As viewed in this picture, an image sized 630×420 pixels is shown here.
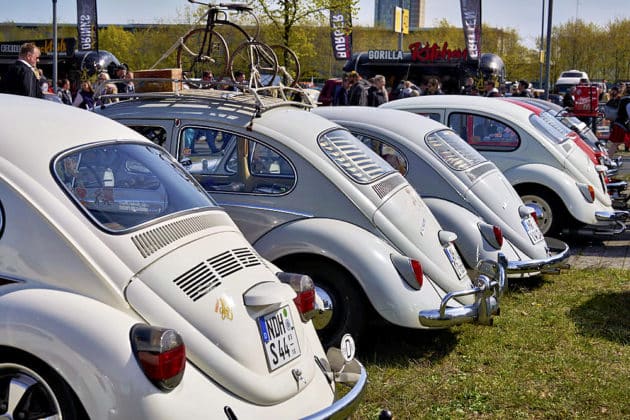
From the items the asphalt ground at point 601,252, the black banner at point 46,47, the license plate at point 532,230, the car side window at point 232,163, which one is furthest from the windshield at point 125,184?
the black banner at point 46,47

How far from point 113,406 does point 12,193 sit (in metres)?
1.09

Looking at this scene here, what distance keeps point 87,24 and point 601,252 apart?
70.0ft

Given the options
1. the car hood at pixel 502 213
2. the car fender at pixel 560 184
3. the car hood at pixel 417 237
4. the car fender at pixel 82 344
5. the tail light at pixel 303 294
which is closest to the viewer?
the car fender at pixel 82 344

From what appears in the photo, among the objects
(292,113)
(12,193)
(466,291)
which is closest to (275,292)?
(12,193)

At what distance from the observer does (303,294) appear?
441 centimetres

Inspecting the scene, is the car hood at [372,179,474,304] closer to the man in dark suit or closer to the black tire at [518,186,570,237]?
the black tire at [518,186,570,237]

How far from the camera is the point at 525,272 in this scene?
294 inches

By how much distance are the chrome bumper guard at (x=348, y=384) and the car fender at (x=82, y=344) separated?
0.88 m

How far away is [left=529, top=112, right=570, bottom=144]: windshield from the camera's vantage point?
10750 mm

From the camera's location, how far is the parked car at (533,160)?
10070 mm

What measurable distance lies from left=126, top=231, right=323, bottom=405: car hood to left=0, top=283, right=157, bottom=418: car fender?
257 millimetres

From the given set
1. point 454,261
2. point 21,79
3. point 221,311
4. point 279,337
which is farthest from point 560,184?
point 221,311

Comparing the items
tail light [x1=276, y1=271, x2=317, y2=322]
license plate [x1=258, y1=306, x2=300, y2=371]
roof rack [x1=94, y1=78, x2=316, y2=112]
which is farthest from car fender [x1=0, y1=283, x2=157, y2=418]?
roof rack [x1=94, y1=78, x2=316, y2=112]

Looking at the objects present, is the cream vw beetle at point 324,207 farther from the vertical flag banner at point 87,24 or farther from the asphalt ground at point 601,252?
the vertical flag banner at point 87,24
